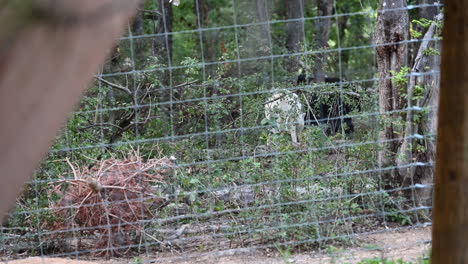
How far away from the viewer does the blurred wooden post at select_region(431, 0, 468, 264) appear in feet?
7.79

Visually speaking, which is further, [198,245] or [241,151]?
[241,151]

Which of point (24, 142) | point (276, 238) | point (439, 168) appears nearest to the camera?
point (24, 142)

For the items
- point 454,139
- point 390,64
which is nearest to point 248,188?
point 390,64

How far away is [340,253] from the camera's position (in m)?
4.77

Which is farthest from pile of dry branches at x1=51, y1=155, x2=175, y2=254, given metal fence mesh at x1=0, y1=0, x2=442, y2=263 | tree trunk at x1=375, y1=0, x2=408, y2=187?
tree trunk at x1=375, y1=0, x2=408, y2=187

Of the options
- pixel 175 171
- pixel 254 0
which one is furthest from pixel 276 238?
pixel 254 0

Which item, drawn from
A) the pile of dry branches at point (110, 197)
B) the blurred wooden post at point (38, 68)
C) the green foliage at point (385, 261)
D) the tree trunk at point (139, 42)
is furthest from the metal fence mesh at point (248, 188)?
the tree trunk at point (139, 42)

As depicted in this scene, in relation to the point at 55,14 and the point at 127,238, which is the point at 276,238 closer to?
the point at 127,238

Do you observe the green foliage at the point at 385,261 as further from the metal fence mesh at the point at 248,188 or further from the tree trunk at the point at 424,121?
the tree trunk at the point at 424,121

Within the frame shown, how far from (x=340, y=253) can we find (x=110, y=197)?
80.7 inches

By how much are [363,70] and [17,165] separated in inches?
649

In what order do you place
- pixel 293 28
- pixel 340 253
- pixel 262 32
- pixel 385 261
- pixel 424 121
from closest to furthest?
pixel 385 261, pixel 340 253, pixel 424 121, pixel 262 32, pixel 293 28

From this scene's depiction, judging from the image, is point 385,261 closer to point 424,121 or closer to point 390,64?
point 424,121

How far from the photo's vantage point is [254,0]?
14688mm
